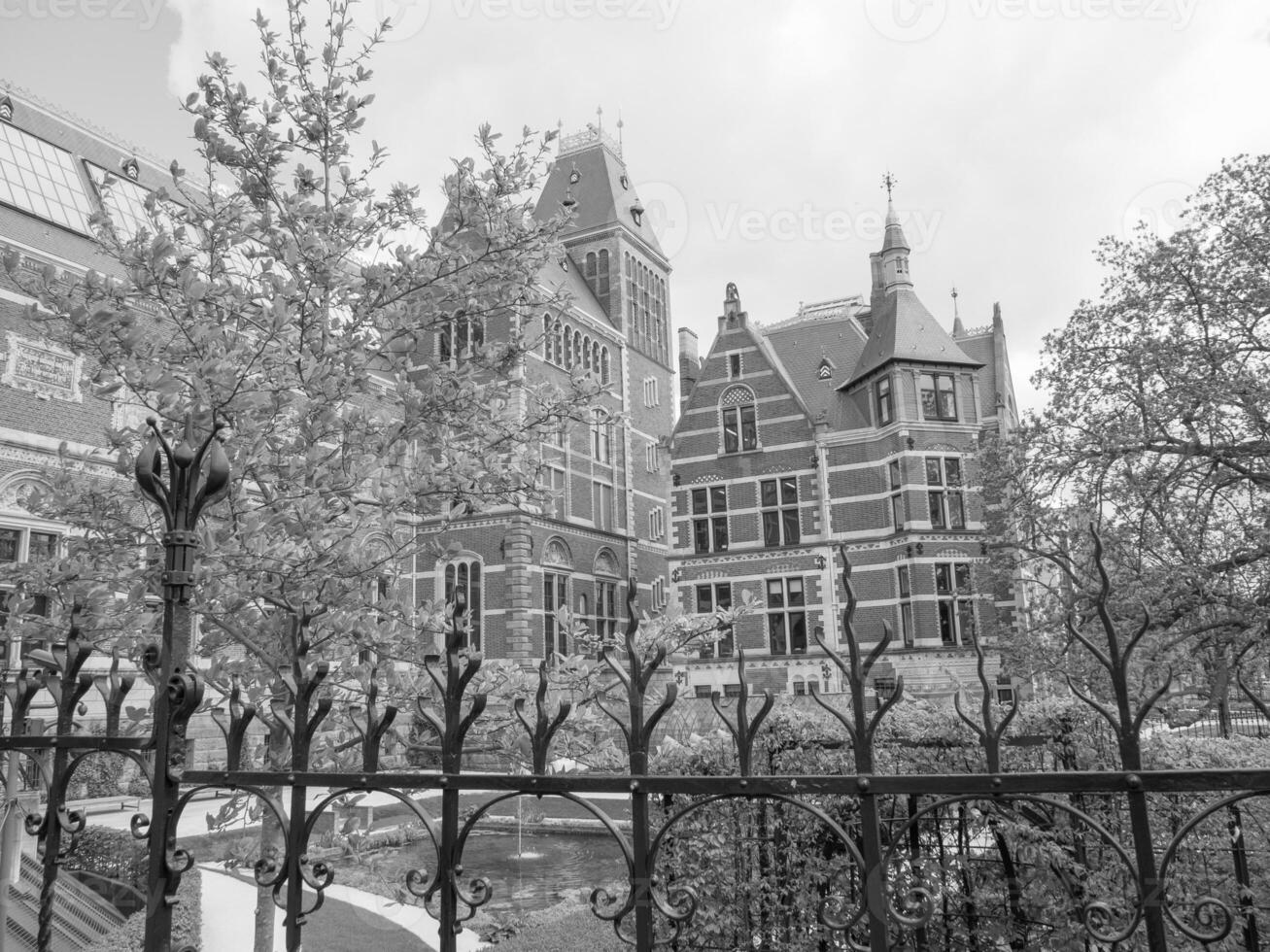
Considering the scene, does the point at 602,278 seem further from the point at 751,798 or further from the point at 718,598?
the point at 751,798

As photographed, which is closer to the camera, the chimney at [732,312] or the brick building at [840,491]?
the brick building at [840,491]

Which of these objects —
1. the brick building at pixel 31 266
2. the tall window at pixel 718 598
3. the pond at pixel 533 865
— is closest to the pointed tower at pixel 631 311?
the tall window at pixel 718 598

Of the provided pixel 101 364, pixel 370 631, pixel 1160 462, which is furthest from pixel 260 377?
pixel 1160 462

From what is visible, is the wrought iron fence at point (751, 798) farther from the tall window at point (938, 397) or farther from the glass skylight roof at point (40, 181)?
the tall window at point (938, 397)

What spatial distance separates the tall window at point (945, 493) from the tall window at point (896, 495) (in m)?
0.79

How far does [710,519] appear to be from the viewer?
94.6 feet

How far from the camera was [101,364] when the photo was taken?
4191 mm

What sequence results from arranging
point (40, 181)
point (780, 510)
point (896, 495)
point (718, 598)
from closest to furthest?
point (40, 181)
point (896, 495)
point (780, 510)
point (718, 598)

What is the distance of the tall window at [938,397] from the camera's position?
26.8 m

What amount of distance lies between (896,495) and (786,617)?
488 centimetres

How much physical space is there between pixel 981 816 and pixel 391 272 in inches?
183

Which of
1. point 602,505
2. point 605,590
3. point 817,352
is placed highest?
point 817,352

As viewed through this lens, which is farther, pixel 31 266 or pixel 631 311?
pixel 631 311

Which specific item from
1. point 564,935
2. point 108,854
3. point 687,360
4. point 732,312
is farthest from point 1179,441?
point 687,360
